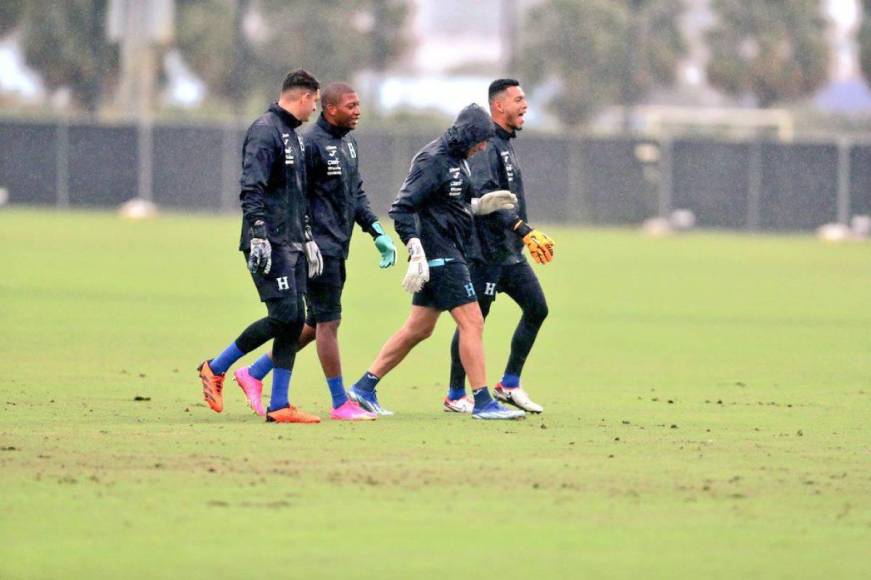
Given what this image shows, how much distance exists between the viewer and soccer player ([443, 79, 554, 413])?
508 inches

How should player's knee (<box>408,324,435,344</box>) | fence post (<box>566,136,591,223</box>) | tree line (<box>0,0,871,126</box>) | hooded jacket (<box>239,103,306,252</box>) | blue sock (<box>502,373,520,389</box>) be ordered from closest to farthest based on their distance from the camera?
hooded jacket (<box>239,103,306,252</box>) → player's knee (<box>408,324,435,344</box>) → blue sock (<box>502,373,520,389</box>) → fence post (<box>566,136,591,223</box>) → tree line (<box>0,0,871,126</box>)

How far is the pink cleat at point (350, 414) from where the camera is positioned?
12172mm

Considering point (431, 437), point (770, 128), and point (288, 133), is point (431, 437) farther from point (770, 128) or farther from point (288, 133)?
point (770, 128)

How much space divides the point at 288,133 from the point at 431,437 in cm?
206

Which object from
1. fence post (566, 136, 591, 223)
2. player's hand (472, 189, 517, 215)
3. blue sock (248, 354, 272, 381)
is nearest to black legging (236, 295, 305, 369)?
blue sock (248, 354, 272, 381)

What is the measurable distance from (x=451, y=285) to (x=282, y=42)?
58.0 meters

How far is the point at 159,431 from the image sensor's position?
11.4m

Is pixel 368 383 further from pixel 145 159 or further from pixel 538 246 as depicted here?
pixel 145 159

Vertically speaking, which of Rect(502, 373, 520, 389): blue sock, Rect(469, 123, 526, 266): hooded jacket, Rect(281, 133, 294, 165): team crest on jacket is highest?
Rect(281, 133, 294, 165): team crest on jacket

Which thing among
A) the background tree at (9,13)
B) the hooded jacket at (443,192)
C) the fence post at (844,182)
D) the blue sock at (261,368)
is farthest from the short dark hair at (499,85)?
the background tree at (9,13)

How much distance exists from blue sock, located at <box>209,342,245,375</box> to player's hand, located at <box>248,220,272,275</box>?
78cm

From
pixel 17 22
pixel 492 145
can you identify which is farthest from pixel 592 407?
pixel 17 22

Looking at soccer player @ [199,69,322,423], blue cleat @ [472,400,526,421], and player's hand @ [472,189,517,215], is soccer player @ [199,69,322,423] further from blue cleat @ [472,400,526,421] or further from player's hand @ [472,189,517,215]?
player's hand @ [472,189,517,215]

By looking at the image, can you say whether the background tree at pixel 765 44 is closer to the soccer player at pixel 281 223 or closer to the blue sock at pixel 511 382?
the blue sock at pixel 511 382
